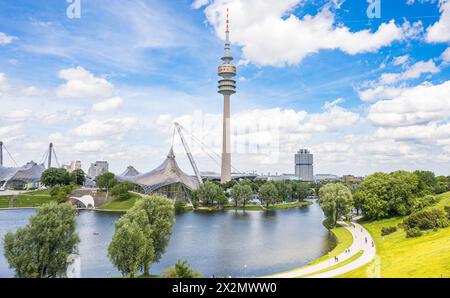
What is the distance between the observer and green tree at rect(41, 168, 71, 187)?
7662 cm

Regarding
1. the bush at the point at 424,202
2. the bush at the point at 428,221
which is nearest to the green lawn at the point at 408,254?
the bush at the point at 424,202

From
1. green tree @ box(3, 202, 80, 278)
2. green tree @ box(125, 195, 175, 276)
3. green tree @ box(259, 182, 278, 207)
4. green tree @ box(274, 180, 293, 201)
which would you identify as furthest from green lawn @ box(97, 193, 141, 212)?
green tree @ box(3, 202, 80, 278)

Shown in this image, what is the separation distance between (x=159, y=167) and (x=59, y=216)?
2332 inches

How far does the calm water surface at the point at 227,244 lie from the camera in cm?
2344

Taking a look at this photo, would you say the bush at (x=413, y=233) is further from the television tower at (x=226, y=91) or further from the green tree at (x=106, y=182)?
the television tower at (x=226, y=91)

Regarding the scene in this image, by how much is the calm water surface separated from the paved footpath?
76.0 inches

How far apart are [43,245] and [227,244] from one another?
1658 cm

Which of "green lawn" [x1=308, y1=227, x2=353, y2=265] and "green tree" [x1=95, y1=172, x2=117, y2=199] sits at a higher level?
"green tree" [x1=95, y1=172, x2=117, y2=199]

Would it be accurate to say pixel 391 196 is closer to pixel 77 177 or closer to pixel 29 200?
pixel 29 200

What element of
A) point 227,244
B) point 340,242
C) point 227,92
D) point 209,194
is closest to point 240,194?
point 209,194

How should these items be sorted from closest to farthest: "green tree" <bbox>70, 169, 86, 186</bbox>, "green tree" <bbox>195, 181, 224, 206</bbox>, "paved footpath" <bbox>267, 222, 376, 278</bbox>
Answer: "paved footpath" <bbox>267, 222, 376, 278</bbox> → "green tree" <bbox>195, 181, 224, 206</bbox> → "green tree" <bbox>70, 169, 86, 186</bbox>

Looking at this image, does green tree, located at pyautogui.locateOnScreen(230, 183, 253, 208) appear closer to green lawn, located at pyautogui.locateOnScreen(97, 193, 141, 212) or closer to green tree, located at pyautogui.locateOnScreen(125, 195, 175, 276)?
green lawn, located at pyautogui.locateOnScreen(97, 193, 141, 212)

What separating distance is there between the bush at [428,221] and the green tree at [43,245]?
26.3 metres
